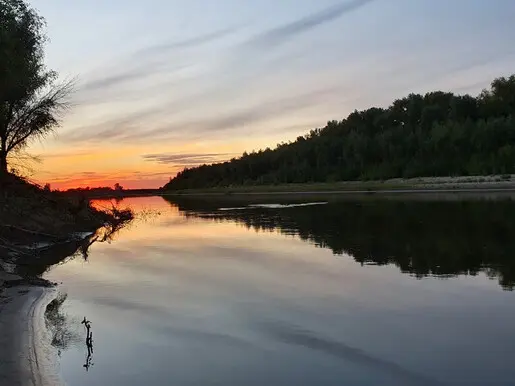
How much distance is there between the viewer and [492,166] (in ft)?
323

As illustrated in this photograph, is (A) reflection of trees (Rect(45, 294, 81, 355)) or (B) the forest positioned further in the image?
(B) the forest

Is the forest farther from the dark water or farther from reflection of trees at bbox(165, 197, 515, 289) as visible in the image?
the dark water

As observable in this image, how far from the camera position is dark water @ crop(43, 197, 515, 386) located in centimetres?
939

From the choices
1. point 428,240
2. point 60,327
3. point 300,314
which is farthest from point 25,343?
point 428,240

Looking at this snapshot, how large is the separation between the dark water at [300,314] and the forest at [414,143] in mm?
83330

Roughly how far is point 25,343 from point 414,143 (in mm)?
119797

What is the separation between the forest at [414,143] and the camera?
107m

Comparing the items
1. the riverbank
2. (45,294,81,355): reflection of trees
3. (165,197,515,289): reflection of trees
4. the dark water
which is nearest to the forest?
(165,197,515,289): reflection of trees

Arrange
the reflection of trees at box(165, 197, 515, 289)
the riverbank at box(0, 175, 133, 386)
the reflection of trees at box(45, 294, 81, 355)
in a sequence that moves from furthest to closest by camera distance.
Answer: the reflection of trees at box(165, 197, 515, 289), the reflection of trees at box(45, 294, 81, 355), the riverbank at box(0, 175, 133, 386)

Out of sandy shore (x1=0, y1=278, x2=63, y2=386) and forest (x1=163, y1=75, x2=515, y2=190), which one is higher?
forest (x1=163, y1=75, x2=515, y2=190)

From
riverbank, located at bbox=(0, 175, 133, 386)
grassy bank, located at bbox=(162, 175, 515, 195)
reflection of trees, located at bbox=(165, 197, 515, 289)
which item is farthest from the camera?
grassy bank, located at bbox=(162, 175, 515, 195)

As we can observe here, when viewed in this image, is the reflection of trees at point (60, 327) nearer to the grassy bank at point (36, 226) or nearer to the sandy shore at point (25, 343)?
the sandy shore at point (25, 343)

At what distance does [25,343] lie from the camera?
1019 cm

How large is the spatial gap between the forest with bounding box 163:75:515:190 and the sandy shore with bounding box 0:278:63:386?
3676 inches
